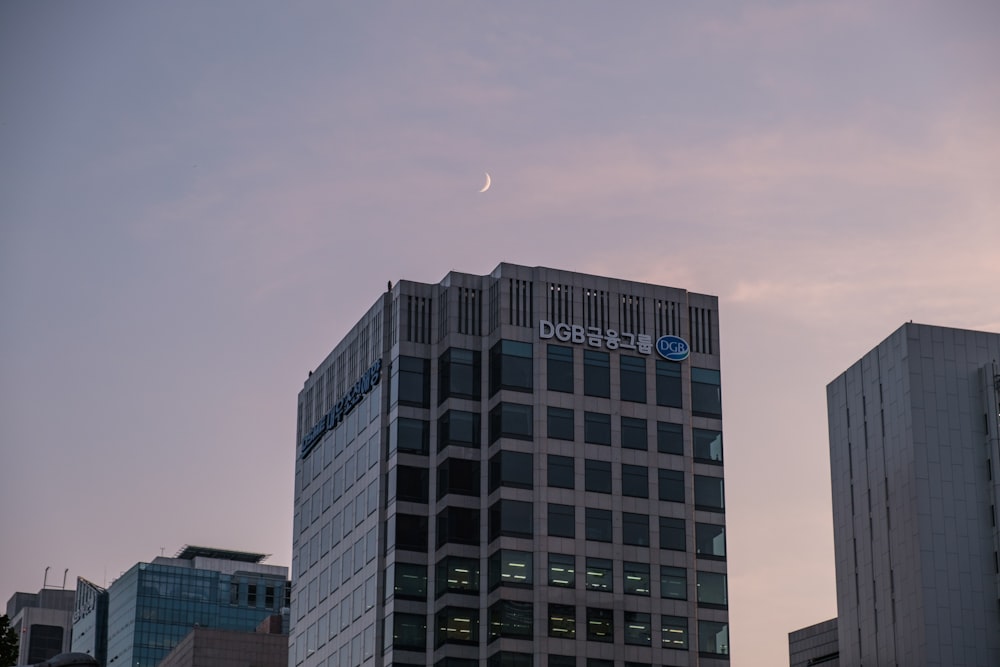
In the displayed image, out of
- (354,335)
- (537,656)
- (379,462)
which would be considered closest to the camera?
(537,656)

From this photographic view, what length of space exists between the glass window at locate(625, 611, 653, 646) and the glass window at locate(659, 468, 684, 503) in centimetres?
1157

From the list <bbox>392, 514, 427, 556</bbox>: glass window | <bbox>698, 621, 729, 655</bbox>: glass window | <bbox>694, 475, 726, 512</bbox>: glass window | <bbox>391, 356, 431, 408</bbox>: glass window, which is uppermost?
<bbox>391, 356, 431, 408</bbox>: glass window

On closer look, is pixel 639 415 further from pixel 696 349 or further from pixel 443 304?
pixel 443 304

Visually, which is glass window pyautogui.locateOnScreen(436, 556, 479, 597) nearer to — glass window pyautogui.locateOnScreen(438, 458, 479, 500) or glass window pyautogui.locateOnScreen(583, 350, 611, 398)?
glass window pyautogui.locateOnScreen(438, 458, 479, 500)

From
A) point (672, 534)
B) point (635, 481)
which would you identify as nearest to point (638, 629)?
point (672, 534)

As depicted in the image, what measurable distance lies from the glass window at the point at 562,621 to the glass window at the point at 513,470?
1129cm

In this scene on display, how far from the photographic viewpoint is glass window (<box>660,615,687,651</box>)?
161625 millimetres

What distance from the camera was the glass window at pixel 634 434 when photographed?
167625mm

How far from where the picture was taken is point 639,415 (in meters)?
169

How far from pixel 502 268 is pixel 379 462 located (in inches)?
855

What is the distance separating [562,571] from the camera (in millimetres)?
161375

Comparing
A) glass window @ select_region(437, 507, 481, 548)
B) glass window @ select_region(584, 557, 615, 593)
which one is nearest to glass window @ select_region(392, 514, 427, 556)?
glass window @ select_region(437, 507, 481, 548)

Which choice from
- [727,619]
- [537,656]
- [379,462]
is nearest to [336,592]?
[379,462]

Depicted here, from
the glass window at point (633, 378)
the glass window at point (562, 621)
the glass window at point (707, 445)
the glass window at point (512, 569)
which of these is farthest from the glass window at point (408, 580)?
the glass window at point (707, 445)
